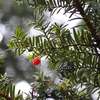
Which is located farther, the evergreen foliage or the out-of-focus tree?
the out-of-focus tree

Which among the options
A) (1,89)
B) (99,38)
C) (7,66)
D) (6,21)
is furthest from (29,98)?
(6,21)

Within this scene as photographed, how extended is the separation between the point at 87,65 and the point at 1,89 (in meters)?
0.18

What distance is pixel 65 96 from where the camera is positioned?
0.26 m

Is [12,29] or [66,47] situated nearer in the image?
[66,47]

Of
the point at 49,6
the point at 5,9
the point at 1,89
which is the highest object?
the point at 5,9

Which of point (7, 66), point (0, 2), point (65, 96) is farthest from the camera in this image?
point (0, 2)

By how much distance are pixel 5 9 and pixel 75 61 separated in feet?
4.82

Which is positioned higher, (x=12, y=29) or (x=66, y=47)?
(x=12, y=29)

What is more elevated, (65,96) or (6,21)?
(6,21)

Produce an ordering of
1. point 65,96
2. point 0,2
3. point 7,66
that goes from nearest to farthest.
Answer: point 65,96 → point 7,66 → point 0,2

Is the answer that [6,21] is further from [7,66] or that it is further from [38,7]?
[38,7]

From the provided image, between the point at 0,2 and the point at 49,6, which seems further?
the point at 0,2

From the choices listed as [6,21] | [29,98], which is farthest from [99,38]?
[6,21]

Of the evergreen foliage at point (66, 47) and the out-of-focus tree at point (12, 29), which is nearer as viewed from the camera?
the evergreen foliage at point (66, 47)
